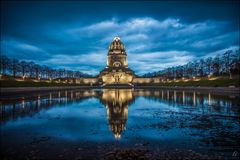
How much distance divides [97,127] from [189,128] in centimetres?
508

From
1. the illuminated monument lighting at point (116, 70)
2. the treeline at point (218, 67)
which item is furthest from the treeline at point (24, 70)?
the treeline at point (218, 67)

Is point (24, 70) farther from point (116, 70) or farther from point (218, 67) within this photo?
point (218, 67)

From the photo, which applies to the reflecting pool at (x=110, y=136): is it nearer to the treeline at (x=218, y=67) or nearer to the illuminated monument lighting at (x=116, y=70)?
the treeline at (x=218, y=67)

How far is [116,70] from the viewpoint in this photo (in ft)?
467

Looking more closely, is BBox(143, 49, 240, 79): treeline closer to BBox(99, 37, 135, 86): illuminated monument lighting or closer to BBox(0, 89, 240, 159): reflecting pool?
BBox(99, 37, 135, 86): illuminated monument lighting

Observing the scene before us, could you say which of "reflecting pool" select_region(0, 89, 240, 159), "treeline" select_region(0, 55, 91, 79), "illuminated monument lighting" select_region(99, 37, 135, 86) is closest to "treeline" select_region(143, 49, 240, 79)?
"illuminated monument lighting" select_region(99, 37, 135, 86)

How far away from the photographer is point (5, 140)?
32.9ft

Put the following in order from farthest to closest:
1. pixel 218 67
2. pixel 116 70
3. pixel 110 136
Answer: pixel 116 70 → pixel 218 67 → pixel 110 136

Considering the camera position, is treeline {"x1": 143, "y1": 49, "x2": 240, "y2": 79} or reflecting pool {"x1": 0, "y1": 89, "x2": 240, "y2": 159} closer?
reflecting pool {"x1": 0, "y1": 89, "x2": 240, "y2": 159}

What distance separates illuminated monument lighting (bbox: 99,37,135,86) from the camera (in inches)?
5379

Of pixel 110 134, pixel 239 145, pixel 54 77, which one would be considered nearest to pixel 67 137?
pixel 110 134

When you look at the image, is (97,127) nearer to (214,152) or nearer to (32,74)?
(214,152)

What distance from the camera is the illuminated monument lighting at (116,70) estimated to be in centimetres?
13662

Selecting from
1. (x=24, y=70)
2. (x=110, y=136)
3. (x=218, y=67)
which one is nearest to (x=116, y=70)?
(x=24, y=70)
